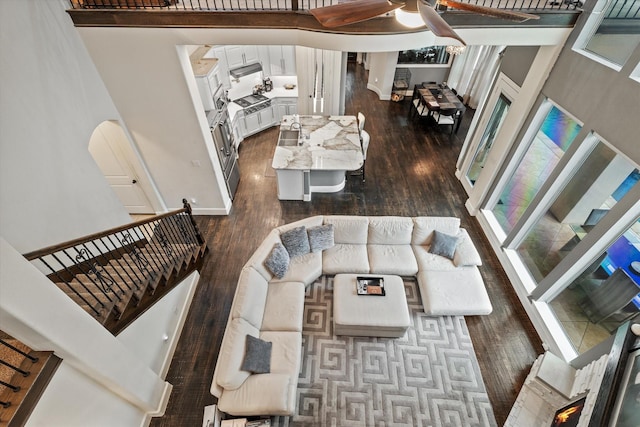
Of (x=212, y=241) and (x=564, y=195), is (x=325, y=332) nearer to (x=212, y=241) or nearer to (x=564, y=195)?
(x=212, y=241)

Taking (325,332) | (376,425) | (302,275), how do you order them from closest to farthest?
(376,425) → (325,332) → (302,275)

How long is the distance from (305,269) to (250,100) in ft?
17.8

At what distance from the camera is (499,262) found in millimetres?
5266

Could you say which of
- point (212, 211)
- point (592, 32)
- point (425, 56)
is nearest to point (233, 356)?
point (212, 211)

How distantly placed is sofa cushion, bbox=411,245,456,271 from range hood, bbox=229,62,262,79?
20.1ft

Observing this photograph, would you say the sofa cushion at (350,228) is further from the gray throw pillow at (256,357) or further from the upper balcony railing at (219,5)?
the upper balcony railing at (219,5)

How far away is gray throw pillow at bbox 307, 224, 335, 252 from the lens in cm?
488

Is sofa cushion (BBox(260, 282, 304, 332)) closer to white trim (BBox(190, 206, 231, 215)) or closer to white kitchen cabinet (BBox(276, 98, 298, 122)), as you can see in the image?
white trim (BBox(190, 206, 231, 215))

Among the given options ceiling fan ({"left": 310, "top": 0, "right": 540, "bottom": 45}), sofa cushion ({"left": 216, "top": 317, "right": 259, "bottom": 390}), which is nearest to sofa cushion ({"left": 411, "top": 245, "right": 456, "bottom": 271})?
sofa cushion ({"left": 216, "top": 317, "right": 259, "bottom": 390})

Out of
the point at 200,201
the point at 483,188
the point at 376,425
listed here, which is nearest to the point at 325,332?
the point at 376,425

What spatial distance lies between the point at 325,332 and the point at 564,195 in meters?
4.10

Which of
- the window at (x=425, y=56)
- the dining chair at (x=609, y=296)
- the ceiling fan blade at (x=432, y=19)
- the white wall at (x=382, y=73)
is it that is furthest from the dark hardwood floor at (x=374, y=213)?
the ceiling fan blade at (x=432, y=19)

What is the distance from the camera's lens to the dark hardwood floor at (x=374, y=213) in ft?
12.8

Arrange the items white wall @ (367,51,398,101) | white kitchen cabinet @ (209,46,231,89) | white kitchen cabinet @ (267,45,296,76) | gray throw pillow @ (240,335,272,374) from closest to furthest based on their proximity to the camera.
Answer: gray throw pillow @ (240,335,272,374), white kitchen cabinet @ (209,46,231,89), white kitchen cabinet @ (267,45,296,76), white wall @ (367,51,398,101)
